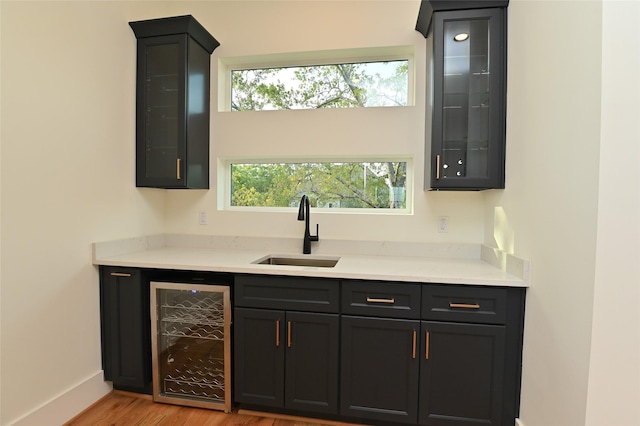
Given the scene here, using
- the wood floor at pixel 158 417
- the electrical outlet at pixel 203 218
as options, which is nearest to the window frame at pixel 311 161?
the electrical outlet at pixel 203 218

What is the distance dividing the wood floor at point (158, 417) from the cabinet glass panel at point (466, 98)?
1812 millimetres

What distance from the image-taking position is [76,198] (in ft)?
6.23

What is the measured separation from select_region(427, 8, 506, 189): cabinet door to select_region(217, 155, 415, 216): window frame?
41 centimetres

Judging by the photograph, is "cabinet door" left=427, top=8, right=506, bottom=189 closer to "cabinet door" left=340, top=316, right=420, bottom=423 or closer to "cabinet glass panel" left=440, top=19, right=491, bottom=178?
"cabinet glass panel" left=440, top=19, right=491, bottom=178

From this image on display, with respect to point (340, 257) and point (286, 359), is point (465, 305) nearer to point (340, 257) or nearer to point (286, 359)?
point (340, 257)

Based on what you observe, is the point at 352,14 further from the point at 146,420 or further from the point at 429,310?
the point at 146,420

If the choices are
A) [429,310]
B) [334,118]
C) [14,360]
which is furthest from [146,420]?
[334,118]

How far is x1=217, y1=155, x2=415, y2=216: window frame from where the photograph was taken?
2.43 metres

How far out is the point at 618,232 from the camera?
42.9 inches

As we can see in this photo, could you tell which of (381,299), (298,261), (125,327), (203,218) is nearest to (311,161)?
(298,261)

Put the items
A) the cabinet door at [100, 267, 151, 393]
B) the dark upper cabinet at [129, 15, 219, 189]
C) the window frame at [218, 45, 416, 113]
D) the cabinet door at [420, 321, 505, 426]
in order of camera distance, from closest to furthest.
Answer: the cabinet door at [420, 321, 505, 426] < the cabinet door at [100, 267, 151, 393] < the dark upper cabinet at [129, 15, 219, 189] < the window frame at [218, 45, 416, 113]

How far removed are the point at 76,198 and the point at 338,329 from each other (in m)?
1.79

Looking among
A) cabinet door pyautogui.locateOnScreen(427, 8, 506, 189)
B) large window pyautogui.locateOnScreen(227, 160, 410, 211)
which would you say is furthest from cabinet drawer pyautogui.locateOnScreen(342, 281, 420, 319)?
large window pyautogui.locateOnScreen(227, 160, 410, 211)

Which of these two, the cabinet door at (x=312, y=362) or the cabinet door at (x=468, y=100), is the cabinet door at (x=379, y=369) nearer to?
the cabinet door at (x=312, y=362)
